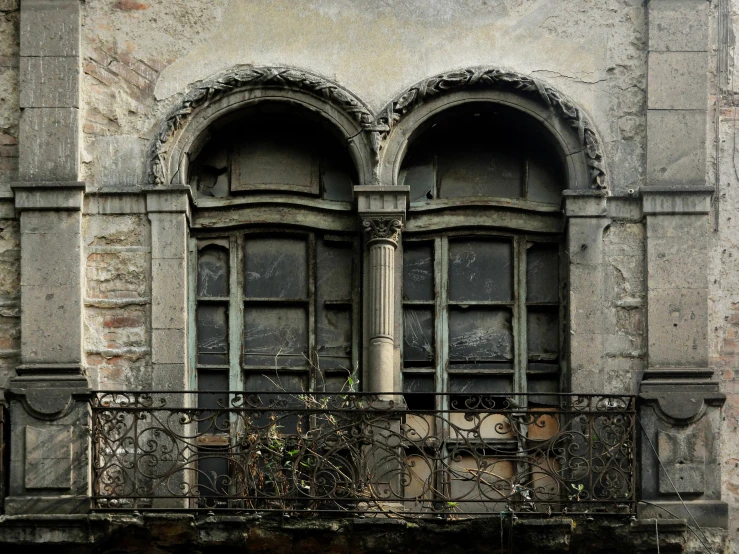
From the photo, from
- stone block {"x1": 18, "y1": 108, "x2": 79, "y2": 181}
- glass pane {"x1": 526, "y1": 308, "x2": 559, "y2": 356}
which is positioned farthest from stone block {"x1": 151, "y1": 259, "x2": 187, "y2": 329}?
glass pane {"x1": 526, "y1": 308, "x2": 559, "y2": 356}

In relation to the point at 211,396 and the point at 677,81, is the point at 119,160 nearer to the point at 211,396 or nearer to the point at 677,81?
the point at 211,396

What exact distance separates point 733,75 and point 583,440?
2901 mm

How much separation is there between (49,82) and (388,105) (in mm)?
2433

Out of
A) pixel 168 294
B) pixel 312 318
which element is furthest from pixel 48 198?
pixel 312 318

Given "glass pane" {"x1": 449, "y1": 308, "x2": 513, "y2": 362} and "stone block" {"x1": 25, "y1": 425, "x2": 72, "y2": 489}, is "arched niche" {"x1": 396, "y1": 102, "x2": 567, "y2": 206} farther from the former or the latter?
"stone block" {"x1": 25, "y1": 425, "x2": 72, "y2": 489}

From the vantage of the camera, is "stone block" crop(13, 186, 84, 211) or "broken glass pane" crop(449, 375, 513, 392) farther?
"broken glass pane" crop(449, 375, 513, 392)

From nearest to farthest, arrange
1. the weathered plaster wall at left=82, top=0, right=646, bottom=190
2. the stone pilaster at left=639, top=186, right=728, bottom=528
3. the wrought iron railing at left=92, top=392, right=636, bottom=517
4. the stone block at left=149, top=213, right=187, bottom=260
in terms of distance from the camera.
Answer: the wrought iron railing at left=92, top=392, right=636, bottom=517
the stone pilaster at left=639, top=186, right=728, bottom=528
the stone block at left=149, top=213, right=187, bottom=260
the weathered plaster wall at left=82, top=0, right=646, bottom=190

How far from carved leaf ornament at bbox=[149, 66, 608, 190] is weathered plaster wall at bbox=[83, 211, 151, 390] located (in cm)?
50

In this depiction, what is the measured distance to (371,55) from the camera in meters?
13.6

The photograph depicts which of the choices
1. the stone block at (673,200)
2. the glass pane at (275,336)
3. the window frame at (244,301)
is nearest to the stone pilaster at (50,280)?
the window frame at (244,301)

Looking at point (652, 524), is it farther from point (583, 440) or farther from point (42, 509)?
point (42, 509)

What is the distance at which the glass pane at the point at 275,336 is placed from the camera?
13453 mm

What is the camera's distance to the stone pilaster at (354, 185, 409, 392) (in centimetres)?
1309

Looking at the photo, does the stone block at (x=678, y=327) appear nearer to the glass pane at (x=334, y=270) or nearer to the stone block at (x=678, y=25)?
the stone block at (x=678, y=25)
